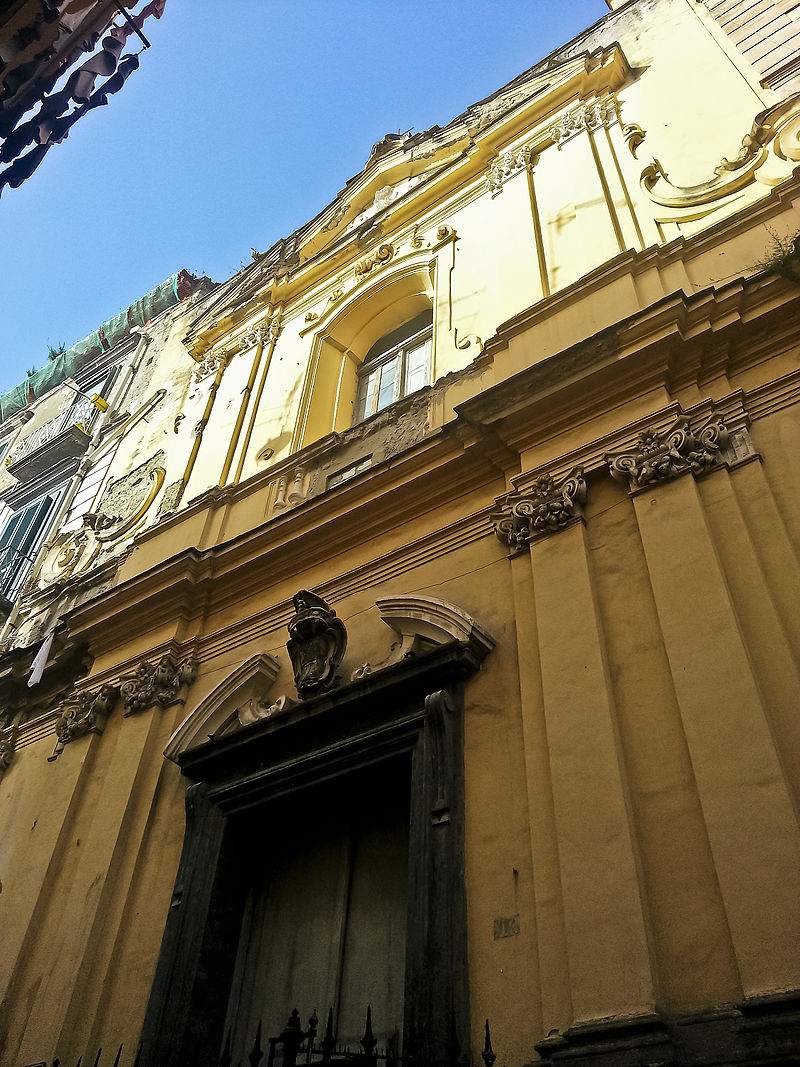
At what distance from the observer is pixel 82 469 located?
1288cm

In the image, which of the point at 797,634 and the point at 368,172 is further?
the point at 368,172

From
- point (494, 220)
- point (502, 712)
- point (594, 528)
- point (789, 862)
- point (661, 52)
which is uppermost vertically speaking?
point (661, 52)

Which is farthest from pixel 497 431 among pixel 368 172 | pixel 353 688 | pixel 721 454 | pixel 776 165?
pixel 368 172

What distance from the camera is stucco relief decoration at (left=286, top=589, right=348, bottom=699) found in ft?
19.9

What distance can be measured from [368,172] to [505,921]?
1106 cm

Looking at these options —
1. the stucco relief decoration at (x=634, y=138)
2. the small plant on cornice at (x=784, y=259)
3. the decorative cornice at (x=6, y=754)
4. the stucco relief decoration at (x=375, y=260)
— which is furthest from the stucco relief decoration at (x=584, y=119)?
the decorative cornice at (x=6, y=754)

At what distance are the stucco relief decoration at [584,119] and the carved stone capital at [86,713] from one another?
24.2 ft

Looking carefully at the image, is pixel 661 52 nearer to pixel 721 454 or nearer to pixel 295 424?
pixel 295 424

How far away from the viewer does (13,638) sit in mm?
10156

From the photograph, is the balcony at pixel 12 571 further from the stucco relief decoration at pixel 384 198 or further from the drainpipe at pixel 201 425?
the stucco relief decoration at pixel 384 198

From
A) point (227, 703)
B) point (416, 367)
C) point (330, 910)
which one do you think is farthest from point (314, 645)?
point (416, 367)

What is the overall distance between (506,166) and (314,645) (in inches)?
257

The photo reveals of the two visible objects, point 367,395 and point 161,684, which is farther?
point 367,395

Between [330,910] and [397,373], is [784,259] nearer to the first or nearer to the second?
[397,373]
